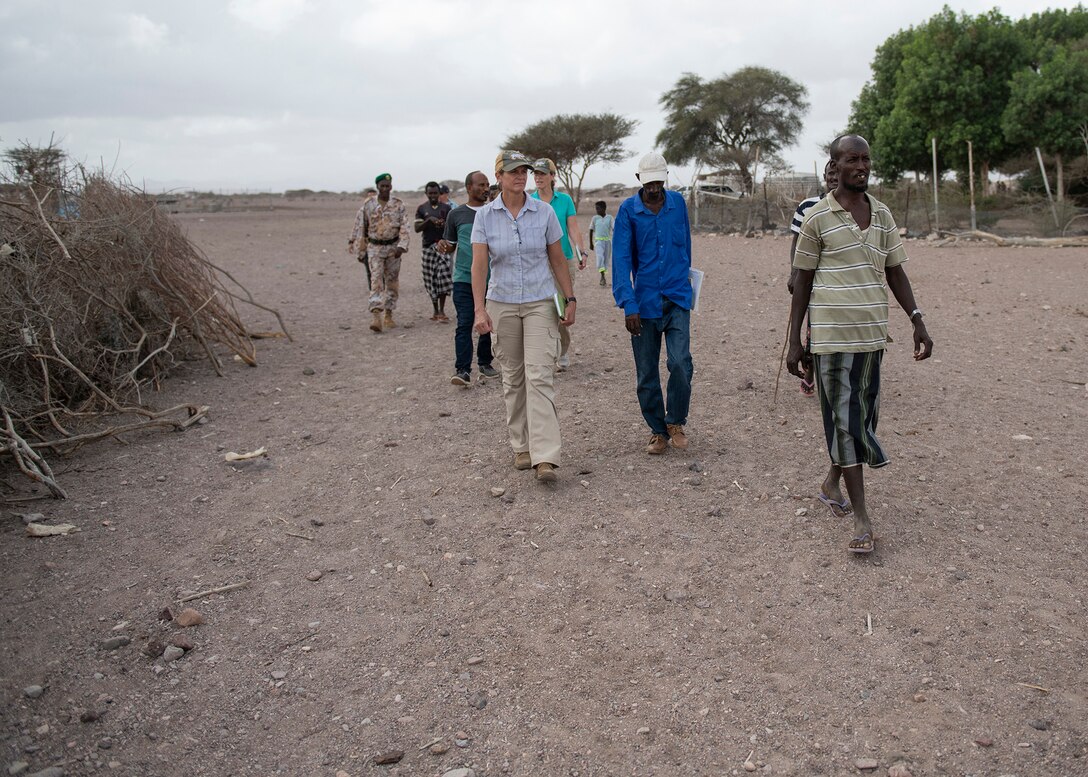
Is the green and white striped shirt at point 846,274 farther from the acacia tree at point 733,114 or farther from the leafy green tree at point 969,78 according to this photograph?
the acacia tree at point 733,114

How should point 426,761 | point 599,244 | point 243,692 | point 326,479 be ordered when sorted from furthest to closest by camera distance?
point 599,244
point 326,479
point 243,692
point 426,761

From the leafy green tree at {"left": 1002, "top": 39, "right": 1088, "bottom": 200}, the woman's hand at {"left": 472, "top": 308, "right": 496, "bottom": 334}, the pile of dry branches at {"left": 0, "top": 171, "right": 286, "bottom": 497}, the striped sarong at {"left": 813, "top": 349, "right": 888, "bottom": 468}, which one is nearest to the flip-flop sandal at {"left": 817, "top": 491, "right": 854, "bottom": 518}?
the striped sarong at {"left": 813, "top": 349, "right": 888, "bottom": 468}

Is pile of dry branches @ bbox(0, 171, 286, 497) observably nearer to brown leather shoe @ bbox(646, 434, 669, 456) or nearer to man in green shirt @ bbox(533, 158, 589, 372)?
man in green shirt @ bbox(533, 158, 589, 372)

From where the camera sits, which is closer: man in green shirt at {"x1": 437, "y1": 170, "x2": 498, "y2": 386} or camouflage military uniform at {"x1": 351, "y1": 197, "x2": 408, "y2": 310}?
man in green shirt at {"x1": 437, "y1": 170, "x2": 498, "y2": 386}

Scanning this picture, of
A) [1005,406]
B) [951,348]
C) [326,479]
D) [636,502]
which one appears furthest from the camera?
[951,348]

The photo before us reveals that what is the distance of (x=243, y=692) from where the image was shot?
127 inches

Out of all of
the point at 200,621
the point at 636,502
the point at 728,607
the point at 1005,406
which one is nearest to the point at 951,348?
the point at 1005,406

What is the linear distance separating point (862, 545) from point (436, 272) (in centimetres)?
746

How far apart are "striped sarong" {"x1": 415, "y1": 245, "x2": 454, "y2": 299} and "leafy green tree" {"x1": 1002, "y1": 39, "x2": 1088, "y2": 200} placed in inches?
688

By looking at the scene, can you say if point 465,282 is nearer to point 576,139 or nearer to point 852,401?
point 852,401

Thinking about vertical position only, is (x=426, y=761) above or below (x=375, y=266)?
below

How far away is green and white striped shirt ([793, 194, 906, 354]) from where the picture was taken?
12.6 ft

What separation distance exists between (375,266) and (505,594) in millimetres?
6819

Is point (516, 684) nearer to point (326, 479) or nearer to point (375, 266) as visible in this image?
A: point (326, 479)
